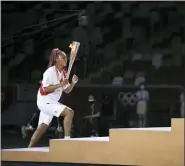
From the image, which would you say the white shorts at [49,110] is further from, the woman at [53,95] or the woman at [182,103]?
the woman at [182,103]

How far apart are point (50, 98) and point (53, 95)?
0.19ft

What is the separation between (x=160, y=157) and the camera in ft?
20.1

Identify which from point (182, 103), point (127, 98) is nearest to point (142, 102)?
point (127, 98)

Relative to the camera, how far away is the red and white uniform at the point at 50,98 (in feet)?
22.5

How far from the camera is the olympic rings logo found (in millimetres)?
9039

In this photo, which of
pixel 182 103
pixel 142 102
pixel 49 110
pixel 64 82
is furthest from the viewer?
pixel 142 102

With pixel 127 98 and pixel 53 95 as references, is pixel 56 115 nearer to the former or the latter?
pixel 53 95

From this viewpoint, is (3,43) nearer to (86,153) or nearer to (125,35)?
(125,35)

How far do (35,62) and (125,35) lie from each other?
64.7 inches

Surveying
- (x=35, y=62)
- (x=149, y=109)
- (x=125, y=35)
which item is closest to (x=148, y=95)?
(x=149, y=109)

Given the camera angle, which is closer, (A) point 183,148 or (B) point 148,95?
(A) point 183,148

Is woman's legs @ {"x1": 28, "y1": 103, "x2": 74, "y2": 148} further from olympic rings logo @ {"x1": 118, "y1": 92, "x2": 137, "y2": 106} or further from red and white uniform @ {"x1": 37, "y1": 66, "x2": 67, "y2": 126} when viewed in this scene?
olympic rings logo @ {"x1": 118, "y1": 92, "x2": 137, "y2": 106}

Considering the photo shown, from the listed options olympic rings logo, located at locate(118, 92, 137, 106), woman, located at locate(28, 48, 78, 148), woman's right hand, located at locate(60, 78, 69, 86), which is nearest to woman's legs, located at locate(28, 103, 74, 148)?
woman, located at locate(28, 48, 78, 148)

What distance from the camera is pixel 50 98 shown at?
22.8 feet
